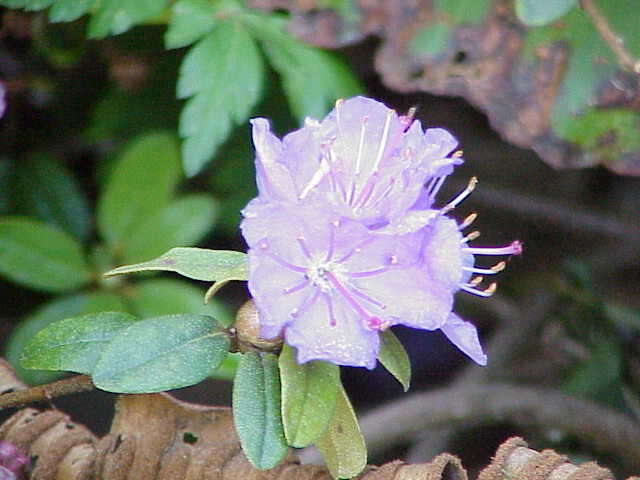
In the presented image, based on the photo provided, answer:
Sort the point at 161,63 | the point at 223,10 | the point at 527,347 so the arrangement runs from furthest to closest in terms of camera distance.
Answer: the point at 527,347 → the point at 161,63 → the point at 223,10

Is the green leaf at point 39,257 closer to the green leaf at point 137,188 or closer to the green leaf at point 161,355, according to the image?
the green leaf at point 137,188

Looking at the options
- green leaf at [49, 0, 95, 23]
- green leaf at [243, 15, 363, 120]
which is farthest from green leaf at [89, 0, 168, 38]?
green leaf at [243, 15, 363, 120]

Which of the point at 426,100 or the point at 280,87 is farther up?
the point at 280,87

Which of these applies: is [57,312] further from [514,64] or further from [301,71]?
[514,64]

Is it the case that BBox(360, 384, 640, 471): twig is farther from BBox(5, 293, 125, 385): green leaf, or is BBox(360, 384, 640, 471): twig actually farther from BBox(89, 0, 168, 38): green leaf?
BBox(89, 0, 168, 38): green leaf

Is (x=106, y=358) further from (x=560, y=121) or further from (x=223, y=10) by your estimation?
(x=560, y=121)

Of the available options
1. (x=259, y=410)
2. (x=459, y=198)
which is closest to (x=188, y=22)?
(x=459, y=198)

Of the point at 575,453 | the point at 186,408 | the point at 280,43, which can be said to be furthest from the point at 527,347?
the point at 186,408
